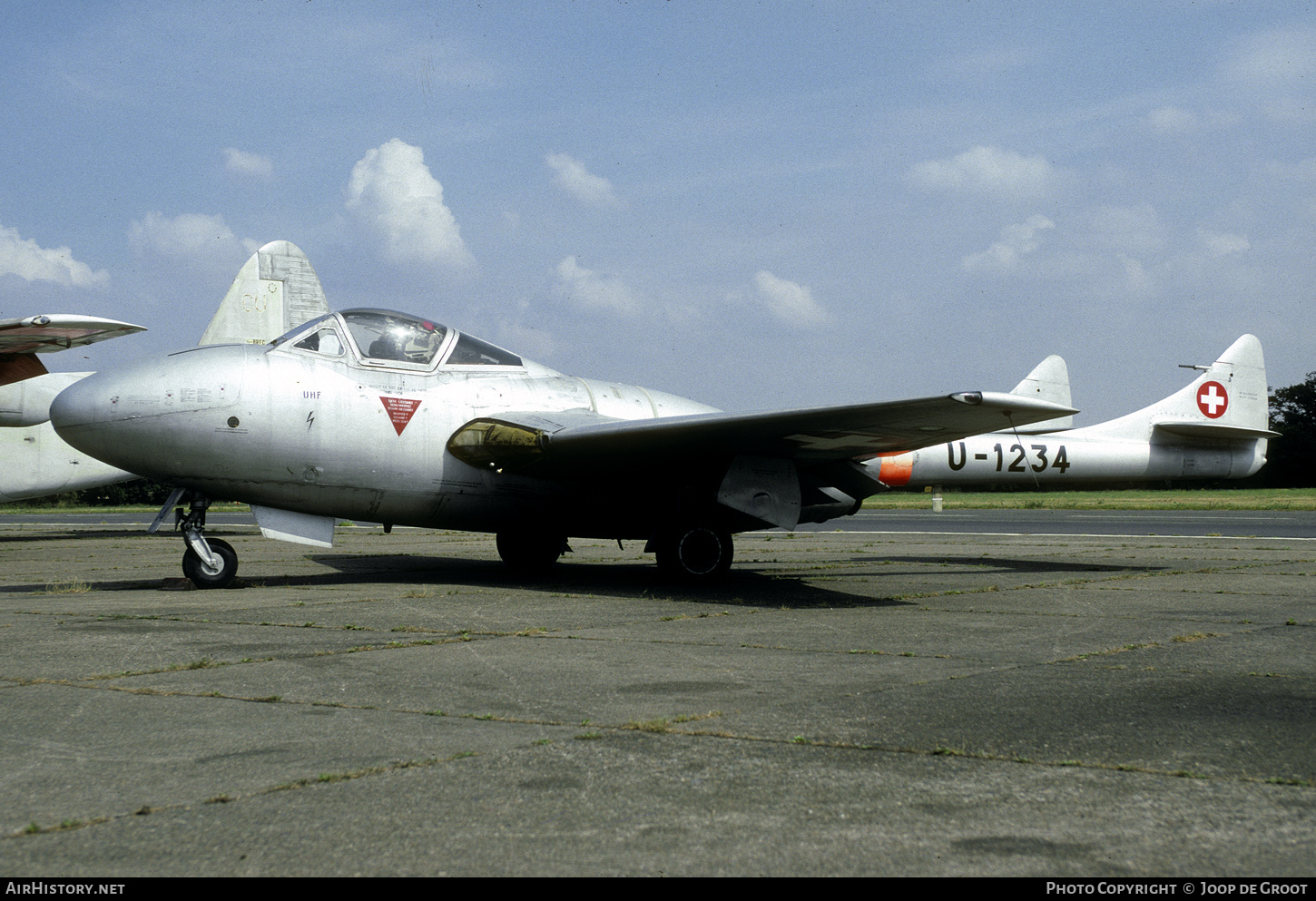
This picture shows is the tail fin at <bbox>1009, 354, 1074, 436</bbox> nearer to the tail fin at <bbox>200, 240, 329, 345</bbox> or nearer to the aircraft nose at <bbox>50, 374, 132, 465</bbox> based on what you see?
the aircraft nose at <bbox>50, 374, 132, 465</bbox>

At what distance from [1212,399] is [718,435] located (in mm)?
9796

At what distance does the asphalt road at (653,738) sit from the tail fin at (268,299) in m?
19.3

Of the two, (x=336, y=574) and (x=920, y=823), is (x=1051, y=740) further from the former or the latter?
(x=336, y=574)

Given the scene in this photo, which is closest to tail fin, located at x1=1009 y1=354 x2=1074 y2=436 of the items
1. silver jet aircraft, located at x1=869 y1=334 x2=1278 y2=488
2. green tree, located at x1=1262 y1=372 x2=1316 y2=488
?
silver jet aircraft, located at x1=869 y1=334 x2=1278 y2=488

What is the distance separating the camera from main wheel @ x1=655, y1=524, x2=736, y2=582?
439 inches

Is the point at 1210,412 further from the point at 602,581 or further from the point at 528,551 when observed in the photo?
the point at 528,551

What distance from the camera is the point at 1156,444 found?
15.8 meters

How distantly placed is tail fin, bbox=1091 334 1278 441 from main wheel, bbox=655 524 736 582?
25.4 ft

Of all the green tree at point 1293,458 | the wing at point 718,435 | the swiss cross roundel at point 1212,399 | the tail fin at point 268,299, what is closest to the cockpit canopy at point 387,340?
the wing at point 718,435

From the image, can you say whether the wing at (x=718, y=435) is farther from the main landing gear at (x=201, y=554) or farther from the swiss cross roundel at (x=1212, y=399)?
the swiss cross roundel at (x=1212, y=399)

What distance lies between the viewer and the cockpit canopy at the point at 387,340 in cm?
1062

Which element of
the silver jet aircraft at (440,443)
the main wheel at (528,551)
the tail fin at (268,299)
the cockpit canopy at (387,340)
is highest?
the tail fin at (268,299)

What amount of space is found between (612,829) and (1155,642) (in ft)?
16.8

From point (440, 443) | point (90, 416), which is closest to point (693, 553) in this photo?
point (440, 443)
